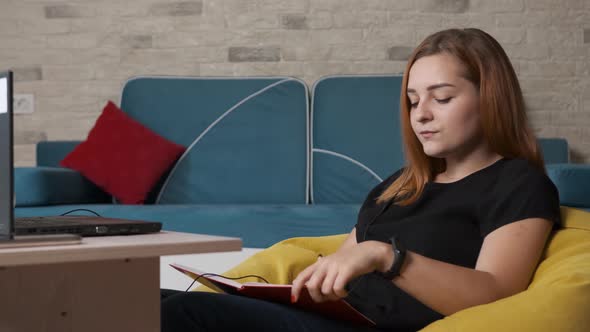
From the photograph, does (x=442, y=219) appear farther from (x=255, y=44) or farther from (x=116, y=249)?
(x=255, y=44)

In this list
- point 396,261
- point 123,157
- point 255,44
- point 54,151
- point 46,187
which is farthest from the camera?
point 255,44

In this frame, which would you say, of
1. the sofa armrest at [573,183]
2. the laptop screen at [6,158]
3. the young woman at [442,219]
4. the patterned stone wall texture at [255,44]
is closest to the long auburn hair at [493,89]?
the young woman at [442,219]

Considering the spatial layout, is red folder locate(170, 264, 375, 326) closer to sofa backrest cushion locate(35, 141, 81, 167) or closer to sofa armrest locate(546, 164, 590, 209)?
sofa armrest locate(546, 164, 590, 209)

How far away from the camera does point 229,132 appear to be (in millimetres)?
3490

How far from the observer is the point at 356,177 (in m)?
3.35

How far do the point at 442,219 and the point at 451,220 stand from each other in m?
0.01

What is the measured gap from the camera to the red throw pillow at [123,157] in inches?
129

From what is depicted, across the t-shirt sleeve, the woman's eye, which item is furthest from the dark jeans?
the woman's eye

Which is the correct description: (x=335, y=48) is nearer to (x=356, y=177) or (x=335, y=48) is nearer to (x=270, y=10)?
(x=270, y=10)

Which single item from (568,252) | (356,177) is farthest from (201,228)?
(568,252)

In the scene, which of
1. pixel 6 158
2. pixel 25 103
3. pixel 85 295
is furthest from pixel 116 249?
pixel 25 103

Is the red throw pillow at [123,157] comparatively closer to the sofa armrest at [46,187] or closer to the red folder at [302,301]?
the sofa armrest at [46,187]

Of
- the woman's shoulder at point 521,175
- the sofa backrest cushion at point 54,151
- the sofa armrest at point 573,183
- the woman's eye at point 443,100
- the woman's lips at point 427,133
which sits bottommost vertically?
the sofa backrest cushion at point 54,151

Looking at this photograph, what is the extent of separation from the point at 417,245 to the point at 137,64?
2918 mm
